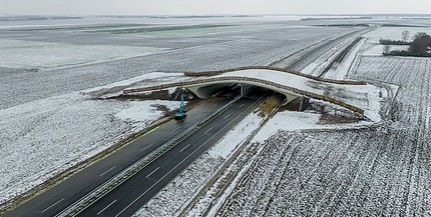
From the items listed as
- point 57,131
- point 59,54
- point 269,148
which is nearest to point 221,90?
point 269,148

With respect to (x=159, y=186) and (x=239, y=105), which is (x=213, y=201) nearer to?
(x=159, y=186)

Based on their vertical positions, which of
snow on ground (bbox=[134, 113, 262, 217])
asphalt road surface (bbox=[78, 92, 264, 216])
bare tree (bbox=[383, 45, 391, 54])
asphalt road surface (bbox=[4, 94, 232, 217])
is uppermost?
bare tree (bbox=[383, 45, 391, 54])

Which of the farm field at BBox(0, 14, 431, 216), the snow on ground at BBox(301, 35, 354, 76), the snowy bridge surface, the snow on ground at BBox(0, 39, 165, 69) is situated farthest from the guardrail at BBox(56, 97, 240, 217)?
the snow on ground at BBox(0, 39, 165, 69)

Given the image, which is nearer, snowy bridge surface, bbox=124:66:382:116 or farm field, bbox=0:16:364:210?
farm field, bbox=0:16:364:210

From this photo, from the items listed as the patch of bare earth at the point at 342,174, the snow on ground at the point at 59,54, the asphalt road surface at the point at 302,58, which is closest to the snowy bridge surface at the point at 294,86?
the patch of bare earth at the point at 342,174

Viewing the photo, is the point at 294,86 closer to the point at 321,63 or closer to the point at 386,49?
the point at 321,63

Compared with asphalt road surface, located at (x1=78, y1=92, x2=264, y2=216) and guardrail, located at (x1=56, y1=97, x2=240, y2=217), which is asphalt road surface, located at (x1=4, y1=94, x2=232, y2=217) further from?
asphalt road surface, located at (x1=78, y1=92, x2=264, y2=216)
